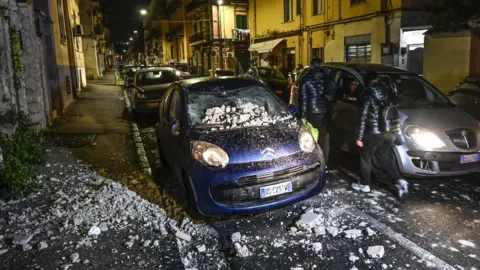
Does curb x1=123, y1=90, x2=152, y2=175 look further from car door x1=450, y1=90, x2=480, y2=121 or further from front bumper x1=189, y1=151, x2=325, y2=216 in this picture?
A: car door x1=450, y1=90, x2=480, y2=121

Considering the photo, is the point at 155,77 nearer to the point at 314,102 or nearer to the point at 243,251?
the point at 314,102

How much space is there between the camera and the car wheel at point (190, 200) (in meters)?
4.75

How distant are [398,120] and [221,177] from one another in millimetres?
2743

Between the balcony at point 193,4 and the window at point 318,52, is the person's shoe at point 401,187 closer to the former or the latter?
the window at point 318,52

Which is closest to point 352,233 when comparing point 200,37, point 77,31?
point 77,31

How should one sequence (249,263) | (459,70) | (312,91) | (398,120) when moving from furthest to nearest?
(459,70) → (312,91) → (398,120) → (249,263)

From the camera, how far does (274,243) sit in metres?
4.23

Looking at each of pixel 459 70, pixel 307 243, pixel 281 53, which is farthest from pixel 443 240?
pixel 281 53

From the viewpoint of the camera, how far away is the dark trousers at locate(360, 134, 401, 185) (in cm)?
559

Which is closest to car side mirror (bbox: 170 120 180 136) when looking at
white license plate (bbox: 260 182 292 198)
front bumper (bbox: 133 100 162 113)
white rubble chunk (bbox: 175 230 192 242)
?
white rubble chunk (bbox: 175 230 192 242)

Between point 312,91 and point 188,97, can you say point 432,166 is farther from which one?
point 188,97

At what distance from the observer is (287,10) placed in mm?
27141

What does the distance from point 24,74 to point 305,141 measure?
661 centimetres

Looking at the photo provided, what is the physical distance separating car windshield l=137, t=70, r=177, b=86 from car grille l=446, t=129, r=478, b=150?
31.8ft
